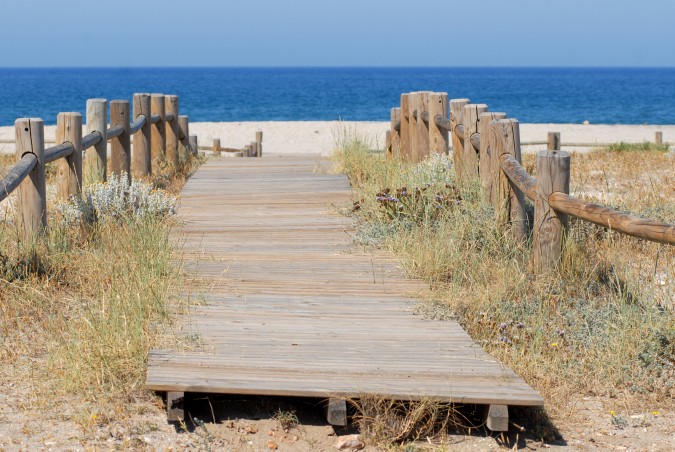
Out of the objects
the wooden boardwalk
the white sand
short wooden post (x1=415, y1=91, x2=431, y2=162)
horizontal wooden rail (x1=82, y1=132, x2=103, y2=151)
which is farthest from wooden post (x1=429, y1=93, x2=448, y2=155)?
the white sand

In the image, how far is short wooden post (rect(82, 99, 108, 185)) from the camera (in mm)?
9289

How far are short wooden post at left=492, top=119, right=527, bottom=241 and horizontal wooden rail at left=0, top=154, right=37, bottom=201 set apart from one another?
143 inches

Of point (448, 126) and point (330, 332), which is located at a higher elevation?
point (448, 126)

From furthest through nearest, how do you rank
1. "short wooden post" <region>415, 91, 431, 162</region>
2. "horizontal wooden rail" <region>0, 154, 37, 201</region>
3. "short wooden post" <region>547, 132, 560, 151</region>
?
1. "short wooden post" <region>547, 132, 560, 151</region>
2. "short wooden post" <region>415, 91, 431, 162</region>
3. "horizontal wooden rail" <region>0, 154, 37, 201</region>

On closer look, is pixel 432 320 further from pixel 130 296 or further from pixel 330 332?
pixel 130 296

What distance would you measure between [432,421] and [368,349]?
72 cm

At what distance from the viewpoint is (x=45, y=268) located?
6.68 meters

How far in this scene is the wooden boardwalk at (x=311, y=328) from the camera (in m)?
4.50

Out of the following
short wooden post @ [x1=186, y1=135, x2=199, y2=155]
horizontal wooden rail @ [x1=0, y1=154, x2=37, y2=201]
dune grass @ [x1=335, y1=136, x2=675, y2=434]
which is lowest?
dune grass @ [x1=335, y1=136, x2=675, y2=434]

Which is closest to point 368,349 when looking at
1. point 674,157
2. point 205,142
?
point 674,157

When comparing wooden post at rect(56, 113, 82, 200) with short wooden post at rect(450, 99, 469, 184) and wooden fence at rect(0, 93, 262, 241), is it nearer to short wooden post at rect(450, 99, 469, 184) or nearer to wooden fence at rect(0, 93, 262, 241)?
wooden fence at rect(0, 93, 262, 241)

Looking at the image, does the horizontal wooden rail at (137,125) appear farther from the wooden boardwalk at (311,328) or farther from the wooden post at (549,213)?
the wooden post at (549,213)

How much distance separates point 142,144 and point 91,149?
2140mm

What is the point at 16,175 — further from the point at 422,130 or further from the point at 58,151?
the point at 422,130
